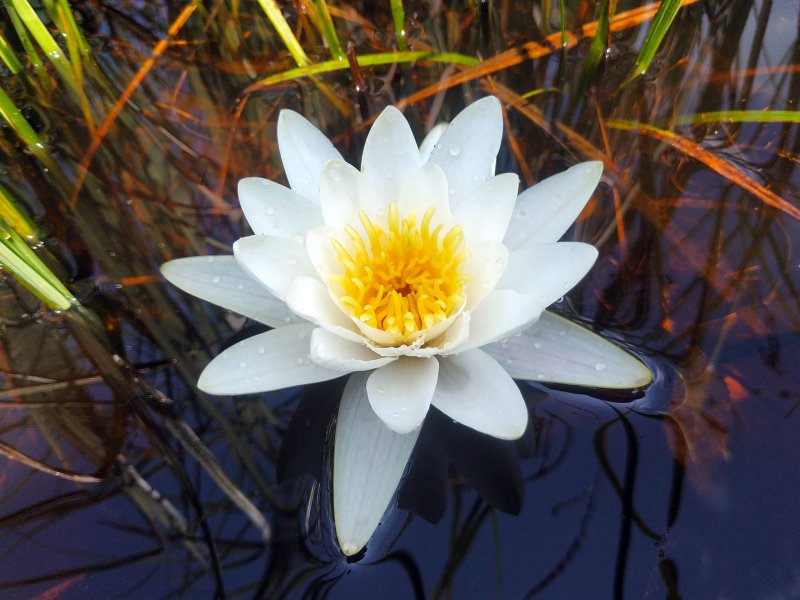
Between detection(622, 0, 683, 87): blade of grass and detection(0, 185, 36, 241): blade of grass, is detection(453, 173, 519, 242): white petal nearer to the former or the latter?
detection(622, 0, 683, 87): blade of grass

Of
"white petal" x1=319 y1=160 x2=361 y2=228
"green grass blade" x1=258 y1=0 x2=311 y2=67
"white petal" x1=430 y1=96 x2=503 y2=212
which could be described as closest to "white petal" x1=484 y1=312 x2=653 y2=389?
"white petal" x1=430 y1=96 x2=503 y2=212

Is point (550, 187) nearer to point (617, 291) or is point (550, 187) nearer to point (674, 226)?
point (617, 291)

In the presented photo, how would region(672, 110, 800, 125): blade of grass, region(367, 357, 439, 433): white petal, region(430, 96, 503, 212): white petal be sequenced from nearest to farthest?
region(367, 357, 439, 433): white petal < region(430, 96, 503, 212): white petal < region(672, 110, 800, 125): blade of grass

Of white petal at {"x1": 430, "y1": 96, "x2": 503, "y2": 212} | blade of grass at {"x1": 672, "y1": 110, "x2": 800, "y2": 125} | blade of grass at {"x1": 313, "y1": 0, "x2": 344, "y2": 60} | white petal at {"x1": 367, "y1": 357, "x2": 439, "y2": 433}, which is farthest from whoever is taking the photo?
blade of grass at {"x1": 313, "y1": 0, "x2": 344, "y2": 60}

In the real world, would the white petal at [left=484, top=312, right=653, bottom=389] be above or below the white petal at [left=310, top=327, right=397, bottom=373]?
below

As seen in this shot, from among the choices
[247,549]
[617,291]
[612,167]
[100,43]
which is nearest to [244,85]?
[100,43]

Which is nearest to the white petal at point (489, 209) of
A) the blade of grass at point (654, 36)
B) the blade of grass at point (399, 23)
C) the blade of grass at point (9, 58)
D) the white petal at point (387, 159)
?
the white petal at point (387, 159)
